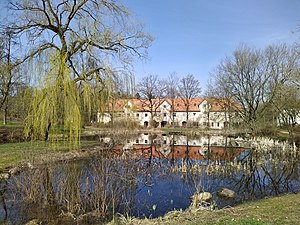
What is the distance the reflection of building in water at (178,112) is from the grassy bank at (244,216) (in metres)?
5.63

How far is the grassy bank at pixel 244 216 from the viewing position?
4.85m

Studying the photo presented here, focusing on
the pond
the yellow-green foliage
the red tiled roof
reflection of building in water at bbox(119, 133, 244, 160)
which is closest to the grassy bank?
the pond

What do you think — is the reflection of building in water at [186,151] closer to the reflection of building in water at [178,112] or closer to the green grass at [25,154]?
the reflection of building in water at [178,112]

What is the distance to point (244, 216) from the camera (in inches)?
210

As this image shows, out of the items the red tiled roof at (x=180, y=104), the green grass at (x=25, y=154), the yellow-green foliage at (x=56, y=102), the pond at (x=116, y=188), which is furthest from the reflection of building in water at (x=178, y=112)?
the pond at (x=116, y=188)

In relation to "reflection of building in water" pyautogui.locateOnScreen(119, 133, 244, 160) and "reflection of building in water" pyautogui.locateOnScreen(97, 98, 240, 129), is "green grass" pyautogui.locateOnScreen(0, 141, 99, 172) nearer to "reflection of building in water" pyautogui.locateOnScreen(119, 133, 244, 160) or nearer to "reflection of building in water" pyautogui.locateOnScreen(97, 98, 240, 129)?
"reflection of building in water" pyautogui.locateOnScreen(97, 98, 240, 129)

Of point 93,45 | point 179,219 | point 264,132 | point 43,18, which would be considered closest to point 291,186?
point 179,219

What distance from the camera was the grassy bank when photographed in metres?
4.85

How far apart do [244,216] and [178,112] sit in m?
50.2

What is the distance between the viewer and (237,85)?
2686 centimetres

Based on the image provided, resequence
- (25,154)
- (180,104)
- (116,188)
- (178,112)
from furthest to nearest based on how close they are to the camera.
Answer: (180,104)
(178,112)
(25,154)
(116,188)

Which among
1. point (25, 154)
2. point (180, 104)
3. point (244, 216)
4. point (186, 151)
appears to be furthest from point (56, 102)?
point (180, 104)

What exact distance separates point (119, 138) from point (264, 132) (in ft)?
53.1

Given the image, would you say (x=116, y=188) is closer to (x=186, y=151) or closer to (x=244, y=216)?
(x=244, y=216)
